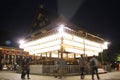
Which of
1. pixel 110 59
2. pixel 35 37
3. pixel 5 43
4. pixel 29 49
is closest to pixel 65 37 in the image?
pixel 35 37

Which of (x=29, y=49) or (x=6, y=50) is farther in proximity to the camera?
(x=6, y=50)

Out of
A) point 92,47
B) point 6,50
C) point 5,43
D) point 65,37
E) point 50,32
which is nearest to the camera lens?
point 65,37

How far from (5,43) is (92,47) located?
1601 inches

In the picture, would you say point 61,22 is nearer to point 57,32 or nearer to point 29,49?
point 57,32

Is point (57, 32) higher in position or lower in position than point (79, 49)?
higher

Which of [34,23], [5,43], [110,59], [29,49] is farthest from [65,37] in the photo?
[5,43]

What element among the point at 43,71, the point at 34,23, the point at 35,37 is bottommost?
the point at 43,71

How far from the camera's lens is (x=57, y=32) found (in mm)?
18000

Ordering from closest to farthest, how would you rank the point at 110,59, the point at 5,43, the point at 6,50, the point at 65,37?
the point at 65,37 < the point at 6,50 < the point at 110,59 < the point at 5,43

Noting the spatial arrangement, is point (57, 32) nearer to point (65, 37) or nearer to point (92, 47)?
point (65, 37)

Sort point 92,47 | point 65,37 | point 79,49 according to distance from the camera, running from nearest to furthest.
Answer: point 65,37 < point 79,49 < point 92,47

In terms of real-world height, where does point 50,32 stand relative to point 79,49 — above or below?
above

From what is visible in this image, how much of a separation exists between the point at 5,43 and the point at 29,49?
3552cm

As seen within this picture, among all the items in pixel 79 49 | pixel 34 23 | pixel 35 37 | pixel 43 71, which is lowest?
pixel 43 71
